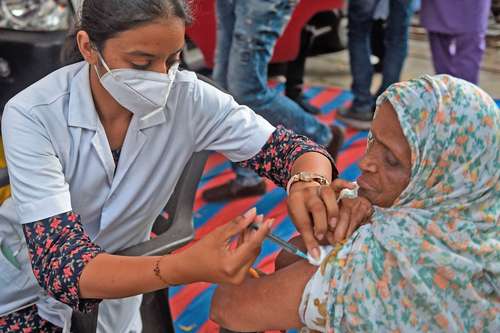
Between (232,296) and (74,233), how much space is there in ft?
1.13

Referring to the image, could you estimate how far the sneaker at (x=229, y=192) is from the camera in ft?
11.0

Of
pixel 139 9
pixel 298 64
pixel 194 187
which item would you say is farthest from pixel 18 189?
pixel 298 64

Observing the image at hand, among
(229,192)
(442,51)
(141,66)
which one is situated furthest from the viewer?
(442,51)

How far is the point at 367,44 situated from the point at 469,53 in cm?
63

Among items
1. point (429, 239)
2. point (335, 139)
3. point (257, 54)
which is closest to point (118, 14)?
point (429, 239)

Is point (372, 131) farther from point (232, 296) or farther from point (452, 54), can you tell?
point (452, 54)

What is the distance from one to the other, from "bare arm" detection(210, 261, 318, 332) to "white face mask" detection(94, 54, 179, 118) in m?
0.51

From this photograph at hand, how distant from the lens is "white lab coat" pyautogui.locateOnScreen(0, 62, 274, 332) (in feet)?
4.68

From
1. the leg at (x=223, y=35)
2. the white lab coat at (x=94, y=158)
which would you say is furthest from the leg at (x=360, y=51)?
the white lab coat at (x=94, y=158)

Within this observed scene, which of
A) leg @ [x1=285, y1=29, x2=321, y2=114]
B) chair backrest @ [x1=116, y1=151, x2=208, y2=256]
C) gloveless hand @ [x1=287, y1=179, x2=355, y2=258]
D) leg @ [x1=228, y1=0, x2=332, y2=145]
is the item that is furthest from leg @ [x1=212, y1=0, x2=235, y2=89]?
gloveless hand @ [x1=287, y1=179, x2=355, y2=258]

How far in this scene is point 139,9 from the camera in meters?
1.43

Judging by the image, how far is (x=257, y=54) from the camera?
9.73ft

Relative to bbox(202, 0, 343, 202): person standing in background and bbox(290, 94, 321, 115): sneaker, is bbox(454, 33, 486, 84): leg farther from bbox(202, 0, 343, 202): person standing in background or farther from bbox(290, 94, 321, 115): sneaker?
bbox(202, 0, 343, 202): person standing in background

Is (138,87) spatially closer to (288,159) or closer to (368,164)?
(288,159)
